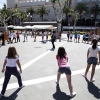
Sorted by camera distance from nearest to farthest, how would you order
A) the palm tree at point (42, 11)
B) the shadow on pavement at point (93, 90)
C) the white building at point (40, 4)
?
1. the shadow on pavement at point (93, 90)
2. the palm tree at point (42, 11)
3. the white building at point (40, 4)

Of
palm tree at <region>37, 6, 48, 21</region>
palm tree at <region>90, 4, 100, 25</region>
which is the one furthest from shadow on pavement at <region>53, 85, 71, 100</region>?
palm tree at <region>37, 6, 48, 21</region>

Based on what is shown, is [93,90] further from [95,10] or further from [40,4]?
[40,4]

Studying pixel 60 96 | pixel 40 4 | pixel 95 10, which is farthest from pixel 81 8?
pixel 60 96

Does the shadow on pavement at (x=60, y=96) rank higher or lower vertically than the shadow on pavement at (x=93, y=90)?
higher

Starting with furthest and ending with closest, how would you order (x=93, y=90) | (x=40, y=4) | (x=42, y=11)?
1. (x=40, y=4)
2. (x=42, y=11)
3. (x=93, y=90)

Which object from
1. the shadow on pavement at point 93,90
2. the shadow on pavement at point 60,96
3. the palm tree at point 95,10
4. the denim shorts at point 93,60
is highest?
the palm tree at point 95,10

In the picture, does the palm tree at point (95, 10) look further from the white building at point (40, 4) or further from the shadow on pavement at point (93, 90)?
the shadow on pavement at point (93, 90)

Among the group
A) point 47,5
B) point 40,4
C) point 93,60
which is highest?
point 40,4

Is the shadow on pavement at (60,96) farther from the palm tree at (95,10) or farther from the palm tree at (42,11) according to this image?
the palm tree at (42,11)

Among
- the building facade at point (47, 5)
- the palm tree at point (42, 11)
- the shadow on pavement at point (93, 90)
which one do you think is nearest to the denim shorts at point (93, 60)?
the shadow on pavement at point (93, 90)

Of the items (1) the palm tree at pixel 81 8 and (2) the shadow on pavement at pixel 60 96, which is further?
(1) the palm tree at pixel 81 8

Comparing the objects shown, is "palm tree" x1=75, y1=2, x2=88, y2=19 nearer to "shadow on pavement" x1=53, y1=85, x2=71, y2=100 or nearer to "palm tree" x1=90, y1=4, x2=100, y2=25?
"palm tree" x1=90, y1=4, x2=100, y2=25

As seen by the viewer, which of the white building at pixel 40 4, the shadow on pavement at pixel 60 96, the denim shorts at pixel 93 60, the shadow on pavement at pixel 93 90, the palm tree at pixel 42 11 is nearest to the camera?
the shadow on pavement at pixel 60 96

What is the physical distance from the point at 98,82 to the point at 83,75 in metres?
0.92
